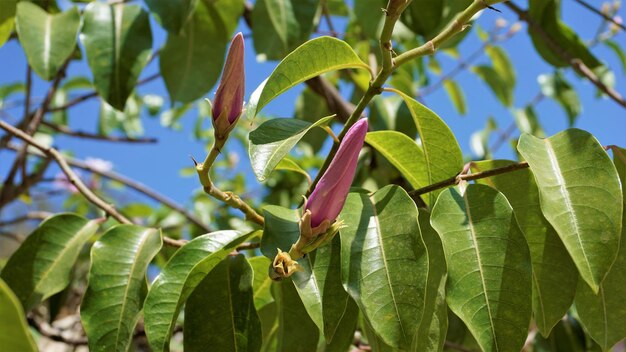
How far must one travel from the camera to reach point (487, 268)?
2.56 ft

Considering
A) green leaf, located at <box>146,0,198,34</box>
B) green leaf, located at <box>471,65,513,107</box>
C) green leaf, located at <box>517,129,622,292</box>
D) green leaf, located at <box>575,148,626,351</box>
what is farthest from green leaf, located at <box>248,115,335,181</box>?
green leaf, located at <box>471,65,513,107</box>

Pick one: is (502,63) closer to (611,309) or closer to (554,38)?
(554,38)

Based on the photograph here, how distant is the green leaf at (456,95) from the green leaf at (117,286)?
6.75ft

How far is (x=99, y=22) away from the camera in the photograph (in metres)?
1.45

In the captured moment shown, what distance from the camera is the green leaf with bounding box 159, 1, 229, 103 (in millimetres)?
1603

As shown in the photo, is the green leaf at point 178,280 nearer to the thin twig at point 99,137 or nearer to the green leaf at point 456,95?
the thin twig at point 99,137

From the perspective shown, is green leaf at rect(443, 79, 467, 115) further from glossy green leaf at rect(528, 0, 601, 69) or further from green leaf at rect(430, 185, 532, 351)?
green leaf at rect(430, 185, 532, 351)

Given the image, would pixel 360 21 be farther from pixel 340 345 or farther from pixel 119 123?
pixel 119 123

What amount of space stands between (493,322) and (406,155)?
35 cm

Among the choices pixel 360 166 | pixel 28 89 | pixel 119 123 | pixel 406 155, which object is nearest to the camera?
pixel 406 155

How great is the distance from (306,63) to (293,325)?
359 mm

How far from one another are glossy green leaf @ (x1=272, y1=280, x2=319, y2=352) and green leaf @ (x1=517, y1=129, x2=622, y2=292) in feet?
1.18

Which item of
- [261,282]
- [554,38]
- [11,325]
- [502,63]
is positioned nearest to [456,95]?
[502,63]

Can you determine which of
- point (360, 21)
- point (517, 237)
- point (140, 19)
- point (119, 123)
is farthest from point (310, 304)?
point (119, 123)
